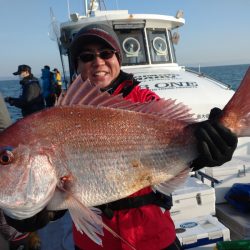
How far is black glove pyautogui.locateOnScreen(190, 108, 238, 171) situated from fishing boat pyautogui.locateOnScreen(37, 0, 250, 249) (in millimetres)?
4393

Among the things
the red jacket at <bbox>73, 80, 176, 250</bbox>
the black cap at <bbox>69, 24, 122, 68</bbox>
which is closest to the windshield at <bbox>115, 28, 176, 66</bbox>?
the black cap at <bbox>69, 24, 122, 68</bbox>

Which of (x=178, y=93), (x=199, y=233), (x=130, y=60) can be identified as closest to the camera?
(x=199, y=233)

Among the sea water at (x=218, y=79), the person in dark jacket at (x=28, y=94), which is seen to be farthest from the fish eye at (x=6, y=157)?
the person in dark jacket at (x=28, y=94)

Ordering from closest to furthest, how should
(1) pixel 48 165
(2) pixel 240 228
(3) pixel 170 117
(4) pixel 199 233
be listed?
(1) pixel 48 165, (3) pixel 170 117, (4) pixel 199 233, (2) pixel 240 228

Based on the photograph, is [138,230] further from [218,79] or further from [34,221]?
[218,79]

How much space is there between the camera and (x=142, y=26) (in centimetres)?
817

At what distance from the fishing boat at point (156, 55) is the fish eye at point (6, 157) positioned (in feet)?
16.0

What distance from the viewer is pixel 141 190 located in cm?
227

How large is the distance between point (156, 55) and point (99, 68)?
6.26 meters

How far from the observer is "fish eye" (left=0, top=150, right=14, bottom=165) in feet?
5.93

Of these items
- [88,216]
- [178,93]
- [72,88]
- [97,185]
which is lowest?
[178,93]

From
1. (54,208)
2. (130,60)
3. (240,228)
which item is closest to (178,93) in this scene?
(130,60)

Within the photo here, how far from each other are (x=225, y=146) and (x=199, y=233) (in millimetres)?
1934

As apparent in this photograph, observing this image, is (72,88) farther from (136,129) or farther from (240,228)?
(240,228)
